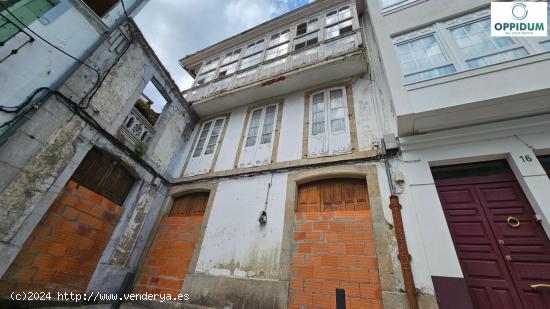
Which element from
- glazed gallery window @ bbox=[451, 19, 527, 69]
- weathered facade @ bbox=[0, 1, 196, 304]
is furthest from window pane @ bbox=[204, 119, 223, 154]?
glazed gallery window @ bbox=[451, 19, 527, 69]

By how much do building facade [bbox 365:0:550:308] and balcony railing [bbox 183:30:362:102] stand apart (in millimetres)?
2180

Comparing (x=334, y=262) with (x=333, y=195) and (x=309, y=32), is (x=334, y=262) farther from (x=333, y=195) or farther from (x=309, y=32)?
(x=309, y=32)

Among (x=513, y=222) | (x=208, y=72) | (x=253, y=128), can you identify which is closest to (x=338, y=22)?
(x=253, y=128)

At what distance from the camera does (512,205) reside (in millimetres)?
3686

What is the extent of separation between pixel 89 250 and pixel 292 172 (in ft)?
16.5

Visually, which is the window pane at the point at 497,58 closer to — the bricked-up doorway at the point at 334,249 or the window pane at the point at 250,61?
the bricked-up doorway at the point at 334,249

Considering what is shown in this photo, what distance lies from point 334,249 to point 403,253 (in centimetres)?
121

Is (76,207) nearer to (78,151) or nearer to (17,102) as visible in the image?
(78,151)

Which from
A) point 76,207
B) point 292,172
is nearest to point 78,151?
point 76,207

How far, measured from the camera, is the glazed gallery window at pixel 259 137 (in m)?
6.32

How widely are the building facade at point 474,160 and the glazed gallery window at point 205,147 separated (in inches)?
216

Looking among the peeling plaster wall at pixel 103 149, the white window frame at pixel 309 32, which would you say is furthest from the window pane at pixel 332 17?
the peeling plaster wall at pixel 103 149

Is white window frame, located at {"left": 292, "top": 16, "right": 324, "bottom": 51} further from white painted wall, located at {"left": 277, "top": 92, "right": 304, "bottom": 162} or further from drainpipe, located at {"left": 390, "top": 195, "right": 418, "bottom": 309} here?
drainpipe, located at {"left": 390, "top": 195, "right": 418, "bottom": 309}

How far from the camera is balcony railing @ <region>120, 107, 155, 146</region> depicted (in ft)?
19.1
